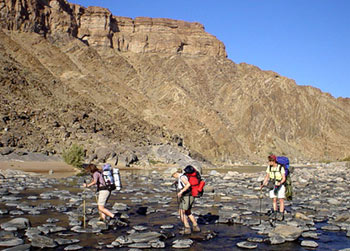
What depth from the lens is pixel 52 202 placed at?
48.3 ft

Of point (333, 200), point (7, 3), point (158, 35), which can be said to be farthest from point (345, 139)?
point (333, 200)

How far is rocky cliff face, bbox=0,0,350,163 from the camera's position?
50.3m

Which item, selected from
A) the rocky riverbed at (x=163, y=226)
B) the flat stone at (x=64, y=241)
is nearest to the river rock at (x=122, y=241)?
the rocky riverbed at (x=163, y=226)

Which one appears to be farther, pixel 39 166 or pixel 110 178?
pixel 39 166

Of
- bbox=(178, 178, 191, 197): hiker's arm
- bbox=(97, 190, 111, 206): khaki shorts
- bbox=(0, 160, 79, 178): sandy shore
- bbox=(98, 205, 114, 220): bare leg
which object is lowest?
bbox=(0, 160, 79, 178): sandy shore

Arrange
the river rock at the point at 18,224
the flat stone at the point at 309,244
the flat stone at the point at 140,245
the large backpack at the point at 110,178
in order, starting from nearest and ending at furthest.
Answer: the flat stone at the point at 140,245 → the flat stone at the point at 309,244 → the river rock at the point at 18,224 → the large backpack at the point at 110,178

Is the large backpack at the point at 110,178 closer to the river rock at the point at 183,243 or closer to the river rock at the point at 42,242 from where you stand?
the river rock at the point at 42,242

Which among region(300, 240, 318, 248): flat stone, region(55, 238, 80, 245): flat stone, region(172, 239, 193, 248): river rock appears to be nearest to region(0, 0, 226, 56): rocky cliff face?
region(55, 238, 80, 245): flat stone

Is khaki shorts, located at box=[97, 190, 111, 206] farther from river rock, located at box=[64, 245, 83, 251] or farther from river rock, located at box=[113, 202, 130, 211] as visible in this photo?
river rock, located at box=[113, 202, 130, 211]

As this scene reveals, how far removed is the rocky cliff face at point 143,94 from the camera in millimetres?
50312

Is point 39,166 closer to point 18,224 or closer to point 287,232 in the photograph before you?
point 18,224

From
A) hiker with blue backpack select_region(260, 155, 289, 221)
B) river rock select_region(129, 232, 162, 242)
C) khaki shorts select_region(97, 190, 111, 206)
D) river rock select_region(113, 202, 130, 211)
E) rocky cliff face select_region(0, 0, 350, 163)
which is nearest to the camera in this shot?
river rock select_region(129, 232, 162, 242)

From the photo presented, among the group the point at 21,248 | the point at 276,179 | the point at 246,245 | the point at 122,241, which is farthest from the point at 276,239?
the point at 21,248

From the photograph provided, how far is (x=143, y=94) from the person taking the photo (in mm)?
81125
